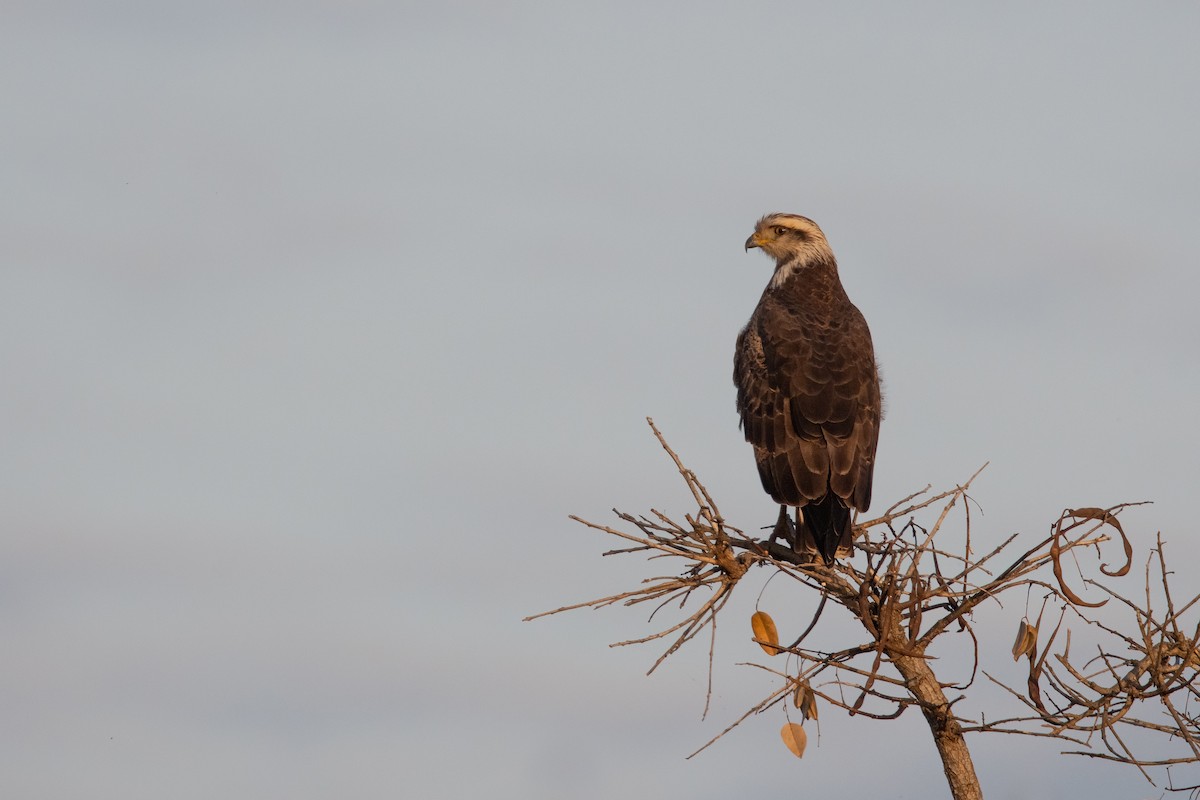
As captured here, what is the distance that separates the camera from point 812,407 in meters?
9.80

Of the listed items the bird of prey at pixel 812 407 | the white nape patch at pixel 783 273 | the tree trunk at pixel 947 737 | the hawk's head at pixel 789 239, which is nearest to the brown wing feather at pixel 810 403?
the bird of prey at pixel 812 407

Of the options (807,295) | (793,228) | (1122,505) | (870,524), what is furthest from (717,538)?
(793,228)

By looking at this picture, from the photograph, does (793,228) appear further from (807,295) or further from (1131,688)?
(1131,688)

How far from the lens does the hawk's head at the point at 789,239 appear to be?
12.0 meters

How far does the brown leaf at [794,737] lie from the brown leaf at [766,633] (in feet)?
1.36

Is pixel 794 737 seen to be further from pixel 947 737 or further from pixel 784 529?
pixel 784 529

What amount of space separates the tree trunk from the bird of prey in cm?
159

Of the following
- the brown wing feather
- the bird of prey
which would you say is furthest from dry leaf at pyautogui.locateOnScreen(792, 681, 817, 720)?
the brown wing feather

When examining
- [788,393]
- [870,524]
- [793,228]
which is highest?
[793,228]

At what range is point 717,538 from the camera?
7.66 meters

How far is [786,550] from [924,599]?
188cm

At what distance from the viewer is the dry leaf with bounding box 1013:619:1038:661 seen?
691cm

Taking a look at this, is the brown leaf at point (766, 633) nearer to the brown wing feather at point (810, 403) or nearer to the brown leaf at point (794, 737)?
the brown leaf at point (794, 737)

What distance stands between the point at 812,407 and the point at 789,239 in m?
2.78
